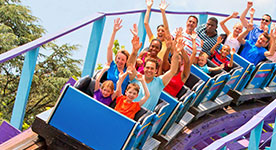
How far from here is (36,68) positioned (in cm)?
973

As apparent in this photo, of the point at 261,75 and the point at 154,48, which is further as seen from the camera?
the point at 261,75

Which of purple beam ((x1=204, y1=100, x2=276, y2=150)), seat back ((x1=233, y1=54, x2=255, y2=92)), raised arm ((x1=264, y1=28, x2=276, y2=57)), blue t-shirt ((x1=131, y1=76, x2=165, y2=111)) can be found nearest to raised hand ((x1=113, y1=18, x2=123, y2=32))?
blue t-shirt ((x1=131, y1=76, x2=165, y2=111))

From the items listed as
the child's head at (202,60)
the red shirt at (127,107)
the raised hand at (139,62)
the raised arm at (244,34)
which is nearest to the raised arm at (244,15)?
the raised arm at (244,34)

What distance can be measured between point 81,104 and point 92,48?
3.60 feet

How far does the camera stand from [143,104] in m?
3.39

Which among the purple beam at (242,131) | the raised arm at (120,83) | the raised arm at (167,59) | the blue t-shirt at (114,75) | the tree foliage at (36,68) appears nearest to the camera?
the purple beam at (242,131)

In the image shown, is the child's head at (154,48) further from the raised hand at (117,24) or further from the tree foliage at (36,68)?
the tree foliage at (36,68)

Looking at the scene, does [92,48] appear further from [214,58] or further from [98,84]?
[214,58]

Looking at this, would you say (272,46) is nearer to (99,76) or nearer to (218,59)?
(218,59)

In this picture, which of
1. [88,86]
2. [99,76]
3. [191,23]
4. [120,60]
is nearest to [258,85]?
[191,23]

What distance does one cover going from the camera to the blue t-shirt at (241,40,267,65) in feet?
17.0

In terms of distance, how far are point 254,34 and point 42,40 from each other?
10.4 feet

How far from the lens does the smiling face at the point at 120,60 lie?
3443 mm

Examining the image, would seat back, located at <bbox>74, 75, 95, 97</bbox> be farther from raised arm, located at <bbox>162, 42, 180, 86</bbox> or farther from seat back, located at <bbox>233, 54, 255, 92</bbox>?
seat back, located at <bbox>233, 54, 255, 92</bbox>
